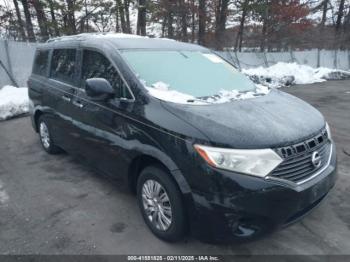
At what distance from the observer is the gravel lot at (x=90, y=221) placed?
279 centimetres

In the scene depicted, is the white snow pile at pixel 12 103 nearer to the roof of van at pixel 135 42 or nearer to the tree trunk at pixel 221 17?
the roof of van at pixel 135 42

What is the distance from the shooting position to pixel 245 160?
226 cm

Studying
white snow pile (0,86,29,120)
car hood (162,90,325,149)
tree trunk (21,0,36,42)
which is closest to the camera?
car hood (162,90,325,149)

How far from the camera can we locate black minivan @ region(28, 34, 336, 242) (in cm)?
227

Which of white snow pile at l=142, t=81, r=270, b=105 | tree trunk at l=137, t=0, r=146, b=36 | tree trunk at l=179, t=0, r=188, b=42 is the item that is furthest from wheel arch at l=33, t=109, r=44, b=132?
tree trunk at l=179, t=0, r=188, b=42

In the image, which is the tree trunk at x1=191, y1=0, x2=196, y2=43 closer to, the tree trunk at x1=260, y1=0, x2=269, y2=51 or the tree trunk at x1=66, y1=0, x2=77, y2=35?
the tree trunk at x1=260, y1=0, x2=269, y2=51

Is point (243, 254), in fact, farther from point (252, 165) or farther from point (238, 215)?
point (252, 165)

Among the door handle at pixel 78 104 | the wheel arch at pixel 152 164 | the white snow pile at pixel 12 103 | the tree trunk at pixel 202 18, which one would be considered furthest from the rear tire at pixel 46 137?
the tree trunk at pixel 202 18

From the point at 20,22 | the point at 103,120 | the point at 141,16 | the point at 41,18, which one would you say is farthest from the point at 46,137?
the point at 20,22

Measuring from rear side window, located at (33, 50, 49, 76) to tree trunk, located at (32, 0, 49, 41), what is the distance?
13791mm

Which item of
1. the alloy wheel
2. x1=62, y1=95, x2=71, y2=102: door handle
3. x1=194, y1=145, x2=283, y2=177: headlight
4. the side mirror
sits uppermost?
the side mirror

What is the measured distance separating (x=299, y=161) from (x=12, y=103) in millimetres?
7797

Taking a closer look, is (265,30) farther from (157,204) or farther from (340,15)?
(157,204)

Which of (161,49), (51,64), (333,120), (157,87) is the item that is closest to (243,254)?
(157,87)
